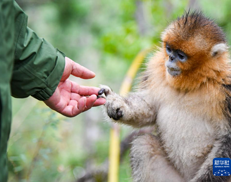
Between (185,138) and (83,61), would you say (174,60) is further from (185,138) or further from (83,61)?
(83,61)

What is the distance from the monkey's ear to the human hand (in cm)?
152

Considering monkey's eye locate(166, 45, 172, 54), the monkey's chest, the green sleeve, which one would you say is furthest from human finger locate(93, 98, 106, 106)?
monkey's eye locate(166, 45, 172, 54)

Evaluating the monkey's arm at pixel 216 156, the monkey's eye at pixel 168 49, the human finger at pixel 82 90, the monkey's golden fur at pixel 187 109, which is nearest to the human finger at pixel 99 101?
the human finger at pixel 82 90

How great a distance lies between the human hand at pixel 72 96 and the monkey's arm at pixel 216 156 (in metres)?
1.49

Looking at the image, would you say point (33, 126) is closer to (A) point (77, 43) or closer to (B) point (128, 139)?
(B) point (128, 139)

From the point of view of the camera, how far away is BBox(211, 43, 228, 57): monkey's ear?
4.17 meters

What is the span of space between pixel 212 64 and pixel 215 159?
1.19 m

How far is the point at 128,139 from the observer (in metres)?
6.97

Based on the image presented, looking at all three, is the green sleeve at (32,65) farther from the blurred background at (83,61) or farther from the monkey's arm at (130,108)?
the blurred background at (83,61)

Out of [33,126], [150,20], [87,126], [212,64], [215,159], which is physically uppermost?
[212,64]

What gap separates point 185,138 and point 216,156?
18.2 inches

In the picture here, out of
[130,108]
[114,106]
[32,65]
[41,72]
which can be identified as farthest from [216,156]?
[32,65]

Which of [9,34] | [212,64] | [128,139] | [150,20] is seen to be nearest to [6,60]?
[9,34]

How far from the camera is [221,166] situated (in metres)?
3.98
